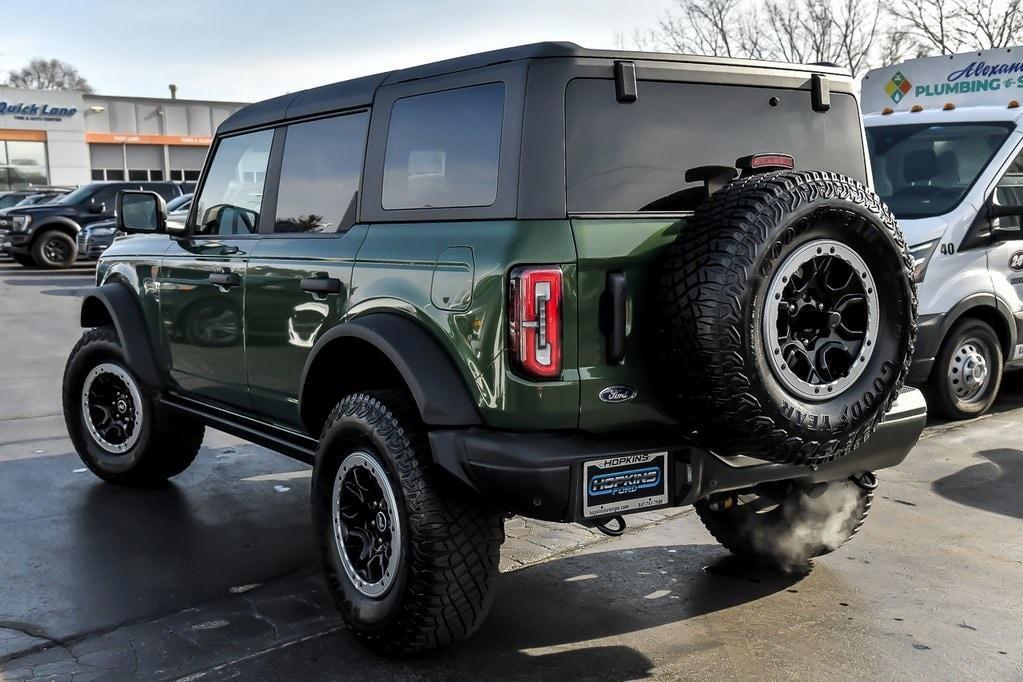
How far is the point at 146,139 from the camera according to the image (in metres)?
51.6

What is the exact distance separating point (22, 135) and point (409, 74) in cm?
4842

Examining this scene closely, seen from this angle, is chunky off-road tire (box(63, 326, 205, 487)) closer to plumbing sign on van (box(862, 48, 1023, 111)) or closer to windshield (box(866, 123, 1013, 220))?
windshield (box(866, 123, 1013, 220))

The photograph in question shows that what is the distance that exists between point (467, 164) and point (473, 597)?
56.7 inches

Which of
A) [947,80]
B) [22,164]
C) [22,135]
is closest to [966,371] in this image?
[947,80]

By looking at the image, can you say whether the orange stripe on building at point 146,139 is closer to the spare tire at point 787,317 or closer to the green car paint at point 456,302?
the green car paint at point 456,302

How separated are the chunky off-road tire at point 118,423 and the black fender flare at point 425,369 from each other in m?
2.44

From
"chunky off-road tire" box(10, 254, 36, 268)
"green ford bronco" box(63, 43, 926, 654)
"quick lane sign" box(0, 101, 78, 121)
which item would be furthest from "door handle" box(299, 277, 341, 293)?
"quick lane sign" box(0, 101, 78, 121)

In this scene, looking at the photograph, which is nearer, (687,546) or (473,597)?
(473,597)

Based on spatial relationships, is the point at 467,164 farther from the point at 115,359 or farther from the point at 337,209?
the point at 115,359

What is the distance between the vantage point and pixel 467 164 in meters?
3.61

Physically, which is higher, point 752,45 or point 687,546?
point 752,45

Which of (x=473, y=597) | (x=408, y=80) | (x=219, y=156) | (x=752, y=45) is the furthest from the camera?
(x=752, y=45)

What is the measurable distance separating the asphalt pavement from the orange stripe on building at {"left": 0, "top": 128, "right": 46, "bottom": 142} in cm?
4527

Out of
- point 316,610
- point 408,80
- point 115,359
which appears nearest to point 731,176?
point 408,80
